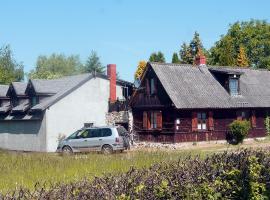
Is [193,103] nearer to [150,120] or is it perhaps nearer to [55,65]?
[150,120]

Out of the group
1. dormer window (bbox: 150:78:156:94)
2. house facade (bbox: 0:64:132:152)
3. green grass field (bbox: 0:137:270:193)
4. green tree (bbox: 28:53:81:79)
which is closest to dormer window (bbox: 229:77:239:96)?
dormer window (bbox: 150:78:156:94)

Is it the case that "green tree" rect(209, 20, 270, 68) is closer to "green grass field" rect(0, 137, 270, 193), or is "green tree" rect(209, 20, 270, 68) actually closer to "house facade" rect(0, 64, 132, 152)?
"house facade" rect(0, 64, 132, 152)

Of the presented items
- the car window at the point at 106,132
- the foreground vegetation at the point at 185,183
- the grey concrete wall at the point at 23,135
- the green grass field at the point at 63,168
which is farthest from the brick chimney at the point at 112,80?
the foreground vegetation at the point at 185,183

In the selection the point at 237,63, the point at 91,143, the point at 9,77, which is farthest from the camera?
the point at 9,77

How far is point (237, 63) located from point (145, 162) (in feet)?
179

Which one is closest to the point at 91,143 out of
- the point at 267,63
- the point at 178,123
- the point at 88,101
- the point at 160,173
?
the point at 178,123

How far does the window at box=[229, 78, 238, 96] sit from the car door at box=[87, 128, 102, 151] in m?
13.9

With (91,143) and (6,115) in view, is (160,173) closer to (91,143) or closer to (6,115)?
(91,143)

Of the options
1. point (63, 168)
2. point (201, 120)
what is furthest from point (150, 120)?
point (63, 168)

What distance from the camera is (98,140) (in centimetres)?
2994

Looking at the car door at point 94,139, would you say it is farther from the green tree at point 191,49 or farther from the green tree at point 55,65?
the green tree at point 55,65

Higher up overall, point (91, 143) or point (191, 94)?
point (191, 94)

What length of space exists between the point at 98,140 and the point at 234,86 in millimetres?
14853

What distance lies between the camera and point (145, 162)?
543 inches
